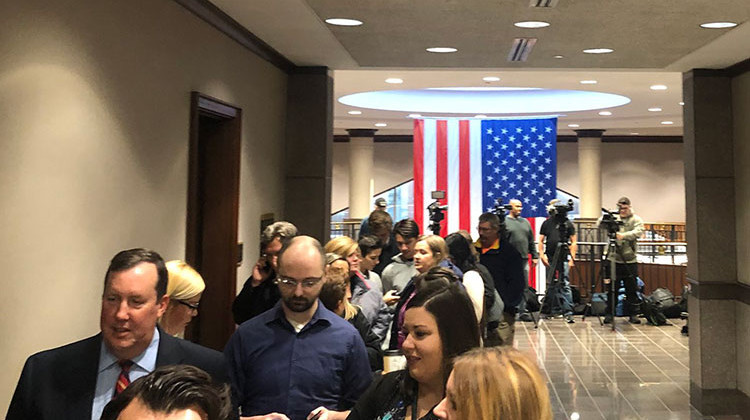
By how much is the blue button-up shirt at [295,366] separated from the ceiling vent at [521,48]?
3205mm

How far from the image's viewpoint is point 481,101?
14.4 metres

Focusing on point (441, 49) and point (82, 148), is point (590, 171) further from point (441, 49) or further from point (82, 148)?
point (82, 148)

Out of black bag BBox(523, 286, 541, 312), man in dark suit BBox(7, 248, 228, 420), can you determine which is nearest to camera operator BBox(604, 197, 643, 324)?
black bag BBox(523, 286, 541, 312)

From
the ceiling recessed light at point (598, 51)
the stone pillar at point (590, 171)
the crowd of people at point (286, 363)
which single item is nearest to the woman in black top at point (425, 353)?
the crowd of people at point (286, 363)

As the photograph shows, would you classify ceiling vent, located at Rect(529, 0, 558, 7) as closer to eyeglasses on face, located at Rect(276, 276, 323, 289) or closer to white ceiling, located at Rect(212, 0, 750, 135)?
white ceiling, located at Rect(212, 0, 750, 135)

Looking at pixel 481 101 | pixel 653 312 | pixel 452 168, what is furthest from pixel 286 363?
pixel 481 101

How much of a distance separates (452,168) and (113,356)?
11360mm

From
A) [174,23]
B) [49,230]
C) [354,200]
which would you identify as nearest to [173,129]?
[174,23]

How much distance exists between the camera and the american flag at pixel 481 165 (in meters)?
13.1

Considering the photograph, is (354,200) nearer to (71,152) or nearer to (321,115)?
(321,115)

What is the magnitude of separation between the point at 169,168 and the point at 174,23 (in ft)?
2.50

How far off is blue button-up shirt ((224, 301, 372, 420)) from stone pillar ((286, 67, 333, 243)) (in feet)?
13.5

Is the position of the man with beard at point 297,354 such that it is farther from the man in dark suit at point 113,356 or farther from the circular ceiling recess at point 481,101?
the circular ceiling recess at point 481,101

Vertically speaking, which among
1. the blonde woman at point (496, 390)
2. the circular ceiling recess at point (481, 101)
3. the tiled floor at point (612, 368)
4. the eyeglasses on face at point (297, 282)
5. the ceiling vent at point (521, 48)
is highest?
the circular ceiling recess at point (481, 101)
